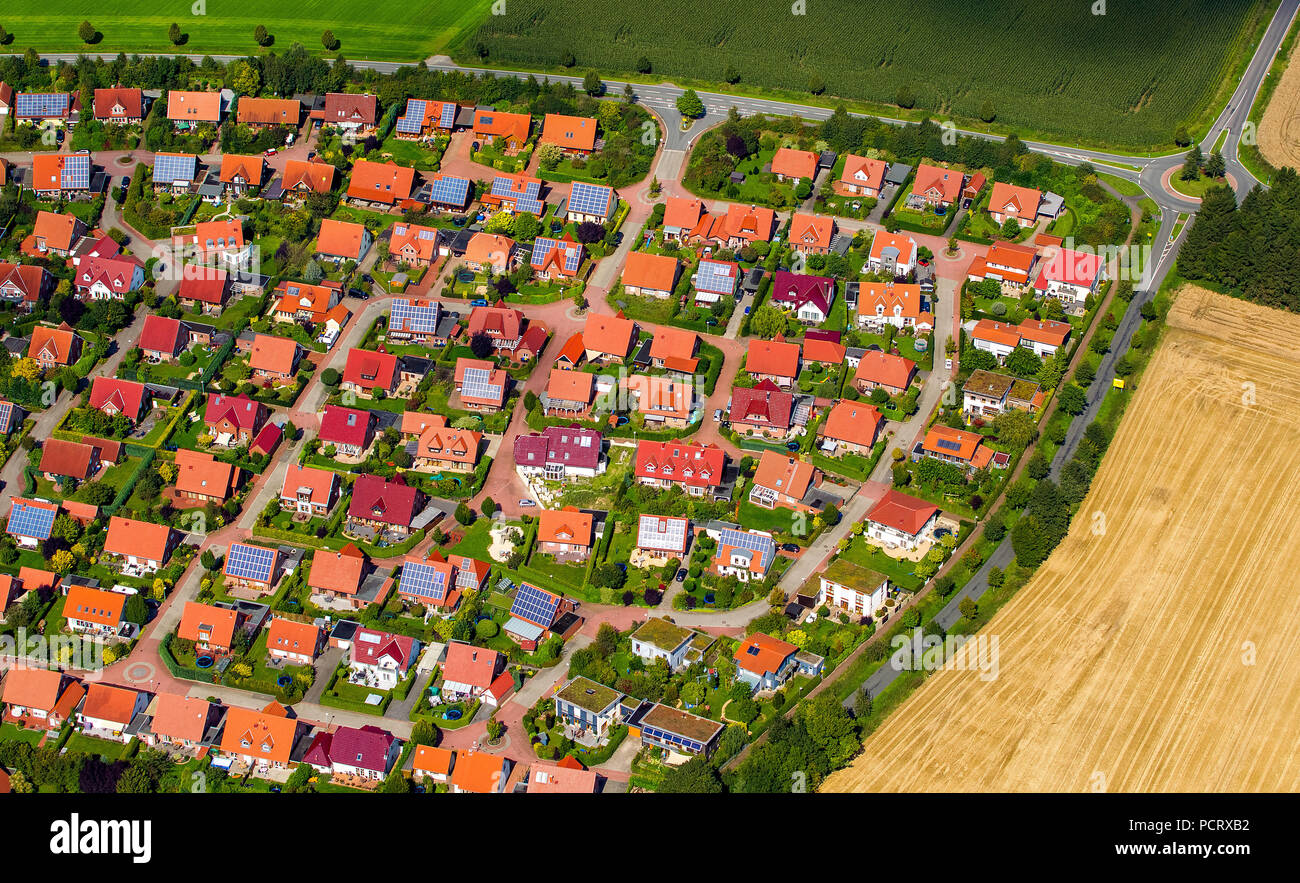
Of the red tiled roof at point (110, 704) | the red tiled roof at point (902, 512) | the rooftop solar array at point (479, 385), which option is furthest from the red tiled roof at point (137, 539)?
the red tiled roof at point (902, 512)

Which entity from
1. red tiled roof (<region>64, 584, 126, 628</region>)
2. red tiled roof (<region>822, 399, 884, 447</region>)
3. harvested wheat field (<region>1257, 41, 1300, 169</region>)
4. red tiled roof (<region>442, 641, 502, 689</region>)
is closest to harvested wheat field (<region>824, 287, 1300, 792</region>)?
red tiled roof (<region>822, 399, 884, 447</region>)

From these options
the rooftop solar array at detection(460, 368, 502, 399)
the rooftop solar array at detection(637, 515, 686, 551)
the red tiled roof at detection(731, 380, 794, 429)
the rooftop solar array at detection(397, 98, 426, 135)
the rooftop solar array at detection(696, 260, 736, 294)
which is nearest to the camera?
the rooftop solar array at detection(637, 515, 686, 551)

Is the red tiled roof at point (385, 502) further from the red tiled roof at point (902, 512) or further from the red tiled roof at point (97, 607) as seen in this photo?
the red tiled roof at point (902, 512)

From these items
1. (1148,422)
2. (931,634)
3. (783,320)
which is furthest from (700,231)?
(931,634)

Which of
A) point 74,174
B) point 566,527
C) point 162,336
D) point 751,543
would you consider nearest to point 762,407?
point 751,543

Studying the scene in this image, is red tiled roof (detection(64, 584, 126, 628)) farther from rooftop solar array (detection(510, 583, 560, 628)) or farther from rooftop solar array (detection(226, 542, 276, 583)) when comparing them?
rooftop solar array (detection(510, 583, 560, 628))

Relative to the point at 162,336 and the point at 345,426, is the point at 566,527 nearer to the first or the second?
the point at 345,426
